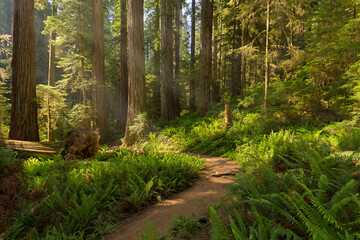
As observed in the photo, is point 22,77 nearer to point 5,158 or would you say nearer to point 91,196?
point 5,158

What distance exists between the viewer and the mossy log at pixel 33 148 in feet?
24.3

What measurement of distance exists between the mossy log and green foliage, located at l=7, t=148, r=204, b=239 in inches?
96.2

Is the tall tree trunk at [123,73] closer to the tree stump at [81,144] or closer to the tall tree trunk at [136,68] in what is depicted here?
the tall tree trunk at [136,68]

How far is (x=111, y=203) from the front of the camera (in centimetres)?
389

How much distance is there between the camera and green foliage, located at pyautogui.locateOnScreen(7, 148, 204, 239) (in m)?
3.36

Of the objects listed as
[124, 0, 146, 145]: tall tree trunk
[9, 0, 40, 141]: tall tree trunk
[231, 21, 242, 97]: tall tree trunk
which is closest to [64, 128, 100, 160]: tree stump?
[9, 0, 40, 141]: tall tree trunk

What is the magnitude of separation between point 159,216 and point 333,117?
761cm

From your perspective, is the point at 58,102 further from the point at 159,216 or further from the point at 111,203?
the point at 159,216

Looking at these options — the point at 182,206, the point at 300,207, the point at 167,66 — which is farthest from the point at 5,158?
the point at 167,66

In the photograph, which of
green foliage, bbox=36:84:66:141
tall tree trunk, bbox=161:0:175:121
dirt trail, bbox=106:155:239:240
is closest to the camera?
dirt trail, bbox=106:155:239:240

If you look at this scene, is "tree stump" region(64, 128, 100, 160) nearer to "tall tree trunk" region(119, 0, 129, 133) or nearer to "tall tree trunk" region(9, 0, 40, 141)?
"tall tree trunk" region(9, 0, 40, 141)

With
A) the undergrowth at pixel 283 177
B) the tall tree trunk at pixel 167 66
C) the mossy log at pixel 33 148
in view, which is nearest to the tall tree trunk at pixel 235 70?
the tall tree trunk at pixel 167 66

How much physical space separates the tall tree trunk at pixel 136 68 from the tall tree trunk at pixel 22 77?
4.24 meters

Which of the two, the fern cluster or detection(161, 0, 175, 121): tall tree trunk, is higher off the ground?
detection(161, 0, 175, 121): tall tree trunk
